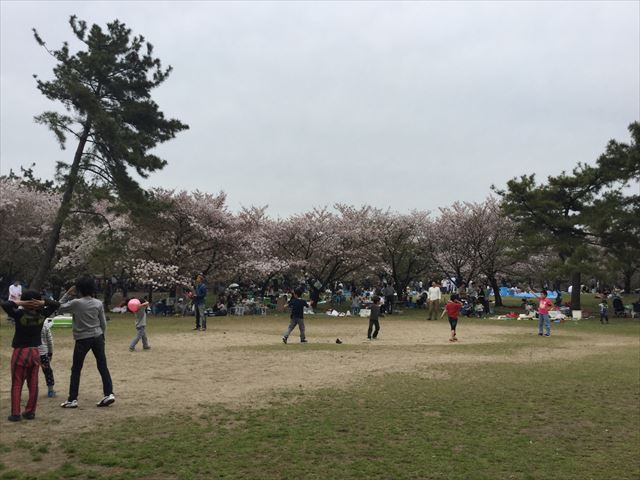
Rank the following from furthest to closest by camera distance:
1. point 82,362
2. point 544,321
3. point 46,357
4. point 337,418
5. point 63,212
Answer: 1. point 63,212
2. point 544,321
3. point 46,357
4. point 82,362
5. point 337,418

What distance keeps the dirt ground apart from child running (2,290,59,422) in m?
0.25

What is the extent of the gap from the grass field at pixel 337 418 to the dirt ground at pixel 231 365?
1.9 inches

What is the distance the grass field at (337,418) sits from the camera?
206 inches

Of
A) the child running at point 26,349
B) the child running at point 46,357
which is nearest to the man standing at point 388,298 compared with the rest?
the child running at point 46,357

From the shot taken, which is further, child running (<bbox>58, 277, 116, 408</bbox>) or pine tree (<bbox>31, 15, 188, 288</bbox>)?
pine tree (<bbox>31, 15, 188, 288</bbox>)

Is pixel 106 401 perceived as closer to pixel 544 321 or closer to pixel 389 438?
pixel 389 438

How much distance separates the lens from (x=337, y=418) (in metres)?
7.00

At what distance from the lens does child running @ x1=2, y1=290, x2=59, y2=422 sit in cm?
668

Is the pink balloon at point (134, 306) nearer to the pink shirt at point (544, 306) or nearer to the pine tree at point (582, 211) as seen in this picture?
the pink shirt at point (544, 306)

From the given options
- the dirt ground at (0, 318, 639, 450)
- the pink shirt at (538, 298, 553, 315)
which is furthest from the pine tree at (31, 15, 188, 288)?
the pink shirt at (538, 298, 553, 315)

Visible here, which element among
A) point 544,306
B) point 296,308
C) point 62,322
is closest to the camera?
point 296,308

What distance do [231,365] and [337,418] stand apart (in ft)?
16.3

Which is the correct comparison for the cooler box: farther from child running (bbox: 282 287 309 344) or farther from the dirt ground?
child running (bbox: 282 287 309 344)

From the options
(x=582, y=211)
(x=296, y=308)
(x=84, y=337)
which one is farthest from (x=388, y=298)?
(x=84, y=337)
